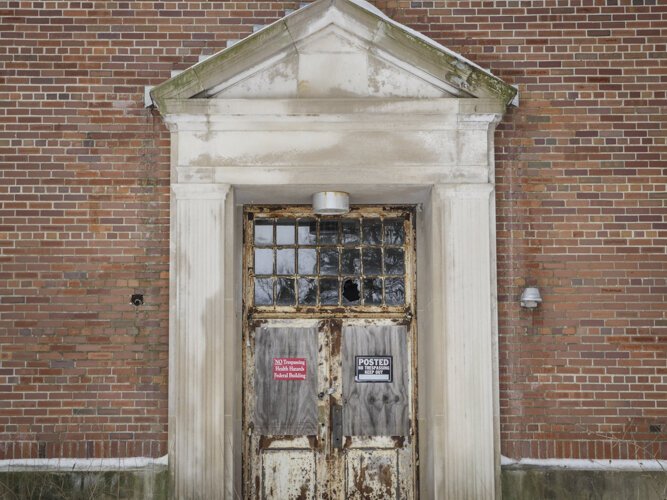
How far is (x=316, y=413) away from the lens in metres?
7.02

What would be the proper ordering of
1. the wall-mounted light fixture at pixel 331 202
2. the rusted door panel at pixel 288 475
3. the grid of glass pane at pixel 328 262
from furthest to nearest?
1. the grid of glass pane at pixel 328 262
2. the rusted door panel at pixel 288 475
3. the wall-mounted light fixture at pixel 331 202

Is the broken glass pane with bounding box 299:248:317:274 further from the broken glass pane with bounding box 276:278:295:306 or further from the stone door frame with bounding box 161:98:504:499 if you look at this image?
the stone door frame with bounding box 161:98:504:499

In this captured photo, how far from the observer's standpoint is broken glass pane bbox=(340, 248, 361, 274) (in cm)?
721

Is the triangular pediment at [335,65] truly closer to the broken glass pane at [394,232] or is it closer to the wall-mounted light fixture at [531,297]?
the broken glass pane at [394,232]

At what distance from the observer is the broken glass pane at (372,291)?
23.6 ft

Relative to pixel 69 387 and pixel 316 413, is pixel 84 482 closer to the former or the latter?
pixel 69 387

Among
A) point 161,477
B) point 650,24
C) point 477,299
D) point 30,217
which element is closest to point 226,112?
point 30,217

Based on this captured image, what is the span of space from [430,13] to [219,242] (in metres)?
3.03

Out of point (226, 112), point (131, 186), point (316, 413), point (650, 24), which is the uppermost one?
point (650, 24)

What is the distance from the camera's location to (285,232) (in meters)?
7.27

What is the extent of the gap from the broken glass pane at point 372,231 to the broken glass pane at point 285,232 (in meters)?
0.75

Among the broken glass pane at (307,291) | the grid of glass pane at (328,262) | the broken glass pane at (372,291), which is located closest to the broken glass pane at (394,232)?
the grid of glass pane at (328,262)

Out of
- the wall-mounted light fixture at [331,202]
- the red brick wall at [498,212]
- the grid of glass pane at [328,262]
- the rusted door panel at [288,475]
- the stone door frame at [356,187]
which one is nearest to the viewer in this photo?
the stone door frame at [356,187]

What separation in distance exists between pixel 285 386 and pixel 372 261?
1.54 m
